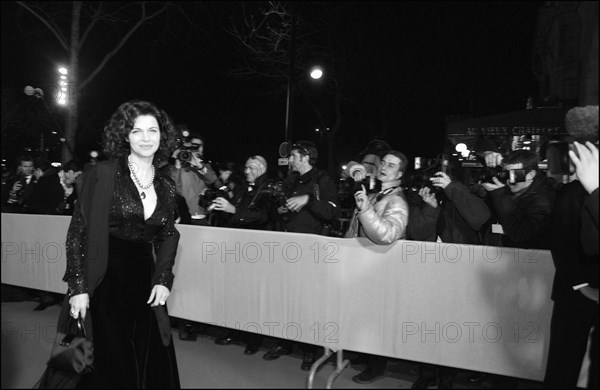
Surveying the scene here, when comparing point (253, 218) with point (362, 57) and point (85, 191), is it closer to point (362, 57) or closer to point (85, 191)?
point (85, 191)

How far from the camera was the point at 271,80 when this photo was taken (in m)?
20.7

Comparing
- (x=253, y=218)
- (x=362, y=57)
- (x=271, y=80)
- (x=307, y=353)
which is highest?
(x=362, y=57)

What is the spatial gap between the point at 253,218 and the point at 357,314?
1.76 metres

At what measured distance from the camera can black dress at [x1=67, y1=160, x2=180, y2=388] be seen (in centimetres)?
328

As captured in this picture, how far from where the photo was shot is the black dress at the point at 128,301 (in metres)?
3.28

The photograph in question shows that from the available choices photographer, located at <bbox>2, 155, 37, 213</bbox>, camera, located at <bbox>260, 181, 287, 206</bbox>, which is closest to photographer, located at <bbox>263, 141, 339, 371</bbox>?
camera, located at <bbox>260, 181, 287, 206</bbox>

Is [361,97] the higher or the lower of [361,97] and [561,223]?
the higher

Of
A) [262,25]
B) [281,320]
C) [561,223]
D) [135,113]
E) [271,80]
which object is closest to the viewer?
[561,223]

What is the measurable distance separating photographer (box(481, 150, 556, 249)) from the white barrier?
1.11 feet

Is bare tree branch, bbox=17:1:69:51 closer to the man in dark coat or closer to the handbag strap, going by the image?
the man in dark coat

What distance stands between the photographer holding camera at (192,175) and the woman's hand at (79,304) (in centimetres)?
368

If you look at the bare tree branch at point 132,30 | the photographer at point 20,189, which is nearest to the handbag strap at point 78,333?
the photographer at point 20,189

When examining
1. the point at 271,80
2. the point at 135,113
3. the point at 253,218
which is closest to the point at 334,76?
the point at 271,80

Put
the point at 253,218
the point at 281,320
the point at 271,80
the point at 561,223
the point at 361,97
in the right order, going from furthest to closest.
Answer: the point at 361,97 → the point at 271,80 → the point at 253,218 → the point at 281,320 → the point at 561,223
